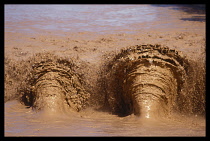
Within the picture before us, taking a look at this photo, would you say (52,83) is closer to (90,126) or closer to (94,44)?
(90,126)

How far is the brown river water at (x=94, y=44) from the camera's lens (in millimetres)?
4109

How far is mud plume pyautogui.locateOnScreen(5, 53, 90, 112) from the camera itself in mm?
5445

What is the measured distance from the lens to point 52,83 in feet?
18.1

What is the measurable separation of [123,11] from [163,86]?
9.52 meters

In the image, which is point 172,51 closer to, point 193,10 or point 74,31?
point 74,31

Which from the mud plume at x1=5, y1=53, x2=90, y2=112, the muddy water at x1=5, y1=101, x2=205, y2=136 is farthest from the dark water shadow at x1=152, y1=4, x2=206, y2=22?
the muddy water at x1=5, y1=101, x2=205, y2=136

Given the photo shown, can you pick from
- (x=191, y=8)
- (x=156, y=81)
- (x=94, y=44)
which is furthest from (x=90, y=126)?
(x=191, y=8)

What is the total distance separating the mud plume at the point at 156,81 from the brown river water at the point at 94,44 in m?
0.08

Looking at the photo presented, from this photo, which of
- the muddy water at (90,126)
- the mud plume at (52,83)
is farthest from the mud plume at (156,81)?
the mud plume at (52,83)

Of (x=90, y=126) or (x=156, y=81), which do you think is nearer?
(x=90, y=126)

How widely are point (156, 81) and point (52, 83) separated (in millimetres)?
1966

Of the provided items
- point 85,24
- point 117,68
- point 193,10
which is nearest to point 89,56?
point 117,68

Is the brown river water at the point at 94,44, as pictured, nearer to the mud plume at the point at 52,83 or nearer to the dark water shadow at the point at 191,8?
the dark water shadow at the point at 191,8

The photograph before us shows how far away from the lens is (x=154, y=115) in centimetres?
463
